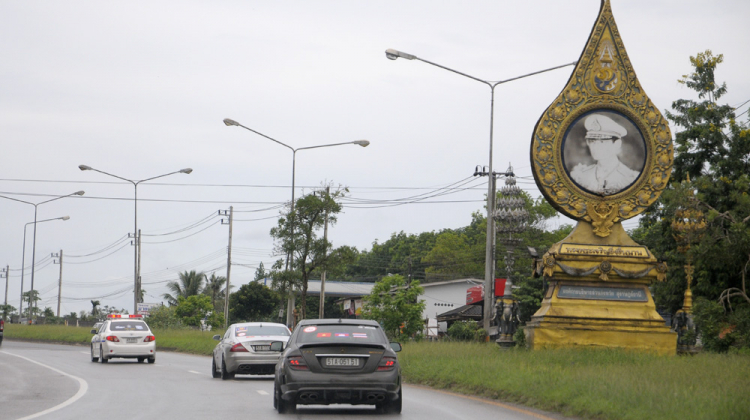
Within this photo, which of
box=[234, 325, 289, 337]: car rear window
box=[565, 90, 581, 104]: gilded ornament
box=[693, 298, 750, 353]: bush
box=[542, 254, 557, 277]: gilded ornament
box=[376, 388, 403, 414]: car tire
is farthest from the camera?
box=[693, 298, 750, 353]: bush

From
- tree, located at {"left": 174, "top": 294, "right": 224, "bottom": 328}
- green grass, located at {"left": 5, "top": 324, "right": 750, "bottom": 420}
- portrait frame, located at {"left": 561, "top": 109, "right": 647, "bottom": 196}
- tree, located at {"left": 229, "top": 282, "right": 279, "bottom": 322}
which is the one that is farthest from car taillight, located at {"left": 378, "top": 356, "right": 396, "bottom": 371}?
tree, located at {"left": 229, "top": 282, "right": 279, "bottom": 322}

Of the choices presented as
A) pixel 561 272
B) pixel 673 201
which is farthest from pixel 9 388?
pixel 673 201

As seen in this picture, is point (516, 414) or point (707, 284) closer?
point (516, 414)

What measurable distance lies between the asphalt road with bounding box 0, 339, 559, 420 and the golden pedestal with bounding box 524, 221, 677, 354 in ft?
18.4

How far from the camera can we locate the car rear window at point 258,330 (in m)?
23.4

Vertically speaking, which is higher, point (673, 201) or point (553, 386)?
point (673, 201)

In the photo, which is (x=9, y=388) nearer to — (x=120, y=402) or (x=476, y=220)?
(x=120, y=402)

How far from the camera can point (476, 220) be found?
360ft

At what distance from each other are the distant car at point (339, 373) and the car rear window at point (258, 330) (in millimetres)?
9682

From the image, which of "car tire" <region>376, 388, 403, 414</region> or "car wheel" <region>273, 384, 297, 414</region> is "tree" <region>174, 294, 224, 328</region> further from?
"car tire" <region>376, 388, 403, 414</region>

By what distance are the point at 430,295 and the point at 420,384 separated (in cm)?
6192

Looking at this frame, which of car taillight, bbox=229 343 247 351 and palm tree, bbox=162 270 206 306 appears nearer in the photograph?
car taillight, bbox=229 343 247 351

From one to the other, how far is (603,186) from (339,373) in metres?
14.0

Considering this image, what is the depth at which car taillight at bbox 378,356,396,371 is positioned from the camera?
13.6 m
